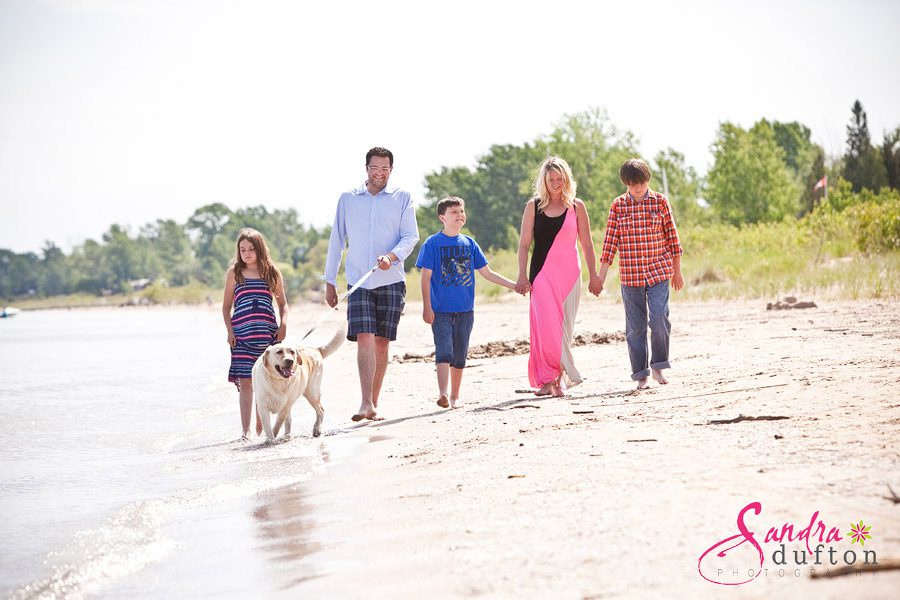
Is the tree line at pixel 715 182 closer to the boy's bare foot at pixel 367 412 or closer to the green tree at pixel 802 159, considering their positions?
the green tree at pixel 802 159

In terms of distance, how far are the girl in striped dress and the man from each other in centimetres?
55

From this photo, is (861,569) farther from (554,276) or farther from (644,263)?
(554,276)

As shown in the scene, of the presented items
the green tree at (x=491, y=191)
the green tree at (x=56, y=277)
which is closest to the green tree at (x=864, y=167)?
the green tree at (x=491, y=191)

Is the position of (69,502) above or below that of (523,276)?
below

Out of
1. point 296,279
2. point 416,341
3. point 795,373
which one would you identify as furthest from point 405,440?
point 296,279

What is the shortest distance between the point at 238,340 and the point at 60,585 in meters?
3.92

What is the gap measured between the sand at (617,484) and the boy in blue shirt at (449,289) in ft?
1.70

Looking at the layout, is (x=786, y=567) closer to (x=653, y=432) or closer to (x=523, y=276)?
(x=653, y=432)

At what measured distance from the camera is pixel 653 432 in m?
5.58

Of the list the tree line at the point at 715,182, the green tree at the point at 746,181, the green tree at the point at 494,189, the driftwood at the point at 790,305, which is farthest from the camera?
the green tree at the point at 494,189

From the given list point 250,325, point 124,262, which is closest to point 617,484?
point 250,325

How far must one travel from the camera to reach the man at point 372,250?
8.22 metres

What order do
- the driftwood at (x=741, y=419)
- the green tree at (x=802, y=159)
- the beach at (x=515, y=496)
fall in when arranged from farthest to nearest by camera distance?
the green tree at (x=802, y=159), the driftwood at (x=741, y=419), the beach at (x=515, y=496)

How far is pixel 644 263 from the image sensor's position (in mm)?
8180
